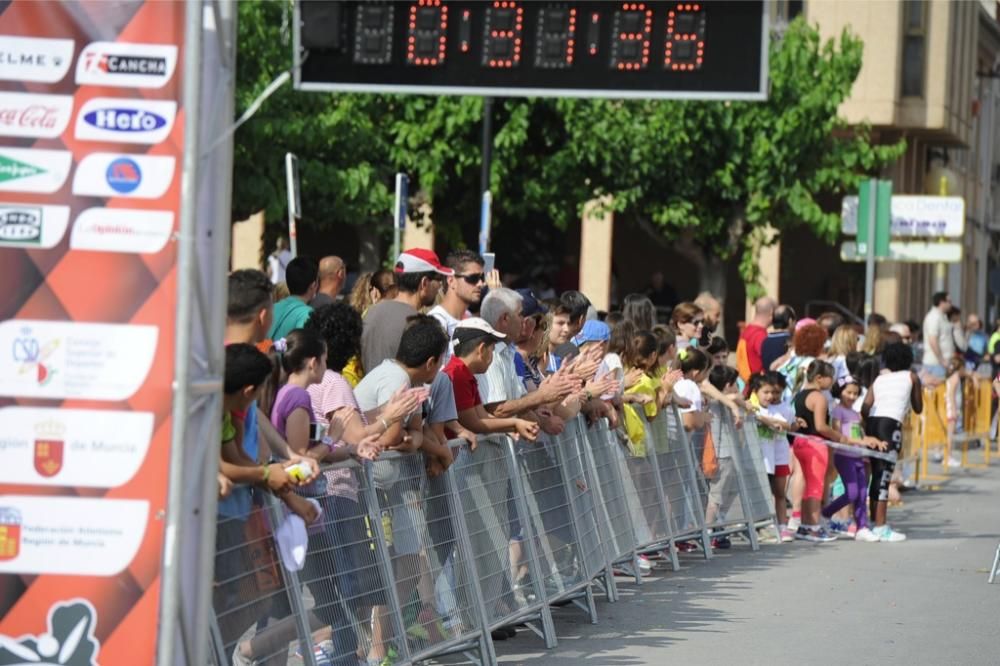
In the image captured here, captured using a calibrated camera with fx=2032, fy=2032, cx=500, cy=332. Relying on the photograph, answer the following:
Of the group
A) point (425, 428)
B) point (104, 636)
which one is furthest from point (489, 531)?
point (104, 636)

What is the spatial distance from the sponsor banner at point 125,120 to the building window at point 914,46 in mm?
42143

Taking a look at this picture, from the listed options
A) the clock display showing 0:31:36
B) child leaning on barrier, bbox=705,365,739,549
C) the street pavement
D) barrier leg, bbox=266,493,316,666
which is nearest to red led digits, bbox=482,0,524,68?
the clock display showing 0:31:36

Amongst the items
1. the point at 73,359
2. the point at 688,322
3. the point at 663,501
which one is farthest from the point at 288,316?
the point at 688,322

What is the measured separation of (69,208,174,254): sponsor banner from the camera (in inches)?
241

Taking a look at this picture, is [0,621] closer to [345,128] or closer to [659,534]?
[659,534]

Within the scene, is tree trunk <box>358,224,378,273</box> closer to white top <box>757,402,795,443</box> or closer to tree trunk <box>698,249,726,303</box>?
tree trunk <box>698,249,726,303</box>

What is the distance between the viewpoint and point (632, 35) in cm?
1762

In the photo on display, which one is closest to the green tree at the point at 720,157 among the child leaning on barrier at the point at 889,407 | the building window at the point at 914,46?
the building window at the point at 914,46

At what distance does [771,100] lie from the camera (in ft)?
118

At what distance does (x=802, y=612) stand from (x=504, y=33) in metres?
7.72

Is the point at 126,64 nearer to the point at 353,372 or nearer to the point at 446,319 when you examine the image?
the point at 353,372

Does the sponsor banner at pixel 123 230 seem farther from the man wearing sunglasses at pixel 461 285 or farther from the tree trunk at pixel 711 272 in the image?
the tree trunk at pixel 711 272

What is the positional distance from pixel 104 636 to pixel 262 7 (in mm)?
23584

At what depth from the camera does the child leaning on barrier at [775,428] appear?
52.2ft
